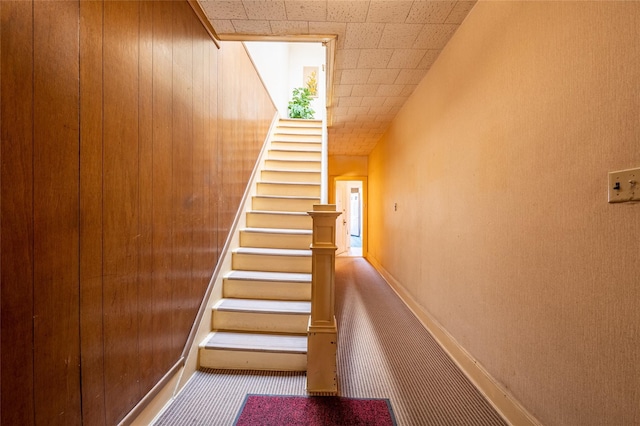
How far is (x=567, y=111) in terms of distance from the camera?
110 centimetres

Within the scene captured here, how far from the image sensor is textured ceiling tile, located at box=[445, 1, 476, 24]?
1.73 m

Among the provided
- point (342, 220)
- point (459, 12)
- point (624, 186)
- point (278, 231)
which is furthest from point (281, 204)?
point (342, 220)

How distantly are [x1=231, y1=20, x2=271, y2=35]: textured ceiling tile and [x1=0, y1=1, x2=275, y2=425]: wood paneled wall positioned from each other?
0.99ft

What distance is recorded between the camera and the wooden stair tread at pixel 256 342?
6.24 feet

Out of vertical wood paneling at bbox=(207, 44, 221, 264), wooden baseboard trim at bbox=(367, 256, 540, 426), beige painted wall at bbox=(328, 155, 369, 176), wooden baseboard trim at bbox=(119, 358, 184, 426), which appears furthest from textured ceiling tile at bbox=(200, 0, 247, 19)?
beige painted wall at bbox=(328, 155, 369, 176)

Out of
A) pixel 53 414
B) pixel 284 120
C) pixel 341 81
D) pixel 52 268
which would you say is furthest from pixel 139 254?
pixel 284 120

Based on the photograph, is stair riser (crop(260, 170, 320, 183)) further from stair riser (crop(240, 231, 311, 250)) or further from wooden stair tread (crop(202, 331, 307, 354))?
wooden stair tread (crop(202, 331, 307, 354))

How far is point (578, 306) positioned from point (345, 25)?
2.03 m

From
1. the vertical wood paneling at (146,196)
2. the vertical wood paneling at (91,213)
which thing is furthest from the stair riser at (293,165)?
the vertical wood paneling at (91,213)

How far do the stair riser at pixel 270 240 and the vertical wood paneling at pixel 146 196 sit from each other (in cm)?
135

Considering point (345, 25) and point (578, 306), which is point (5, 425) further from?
point (345, 25)

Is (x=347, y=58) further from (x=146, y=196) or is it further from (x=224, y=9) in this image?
(x=146, y=196)

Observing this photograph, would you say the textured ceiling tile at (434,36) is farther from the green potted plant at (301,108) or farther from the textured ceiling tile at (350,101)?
the green potted plant at (301,108)

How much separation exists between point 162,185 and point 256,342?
122cm
